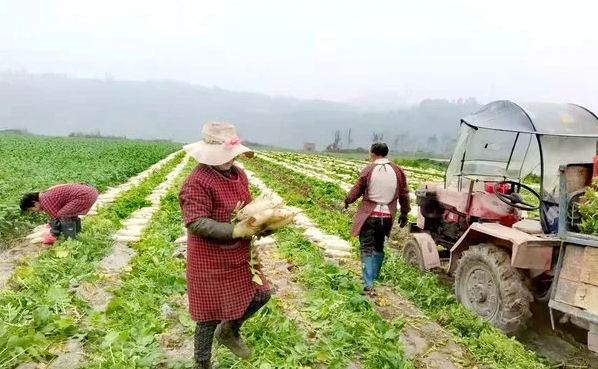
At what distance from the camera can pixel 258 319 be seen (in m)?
4.44

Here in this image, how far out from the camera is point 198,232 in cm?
304

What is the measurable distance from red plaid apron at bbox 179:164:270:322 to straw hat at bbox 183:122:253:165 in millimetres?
92

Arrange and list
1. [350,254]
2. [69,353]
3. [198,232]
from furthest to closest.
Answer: [350,254] → [69,353] → [198,232]

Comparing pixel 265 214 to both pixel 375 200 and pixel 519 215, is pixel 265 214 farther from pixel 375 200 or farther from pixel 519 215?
pixel 519 215

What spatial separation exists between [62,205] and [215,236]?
5.03m

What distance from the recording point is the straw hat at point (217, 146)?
3.11 m

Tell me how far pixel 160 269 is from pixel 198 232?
3.10 m

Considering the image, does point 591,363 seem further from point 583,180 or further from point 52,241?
point 52,241

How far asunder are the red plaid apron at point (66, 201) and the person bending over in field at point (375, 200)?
3.93 metres

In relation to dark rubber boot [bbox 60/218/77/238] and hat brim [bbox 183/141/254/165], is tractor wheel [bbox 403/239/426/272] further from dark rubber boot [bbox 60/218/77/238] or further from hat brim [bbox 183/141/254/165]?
dark rubber boot [bbox 60/218/77/238]

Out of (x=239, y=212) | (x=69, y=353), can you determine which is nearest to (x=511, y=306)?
(x=239, y=212)

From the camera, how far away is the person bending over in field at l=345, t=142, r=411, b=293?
18.4 ft

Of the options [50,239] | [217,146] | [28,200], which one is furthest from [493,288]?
[28,200]

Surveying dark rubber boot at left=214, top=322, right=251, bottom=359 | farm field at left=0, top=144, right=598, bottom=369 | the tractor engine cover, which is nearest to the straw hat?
dark rubber boot at left=214, top=322, right=251, bottom=359
